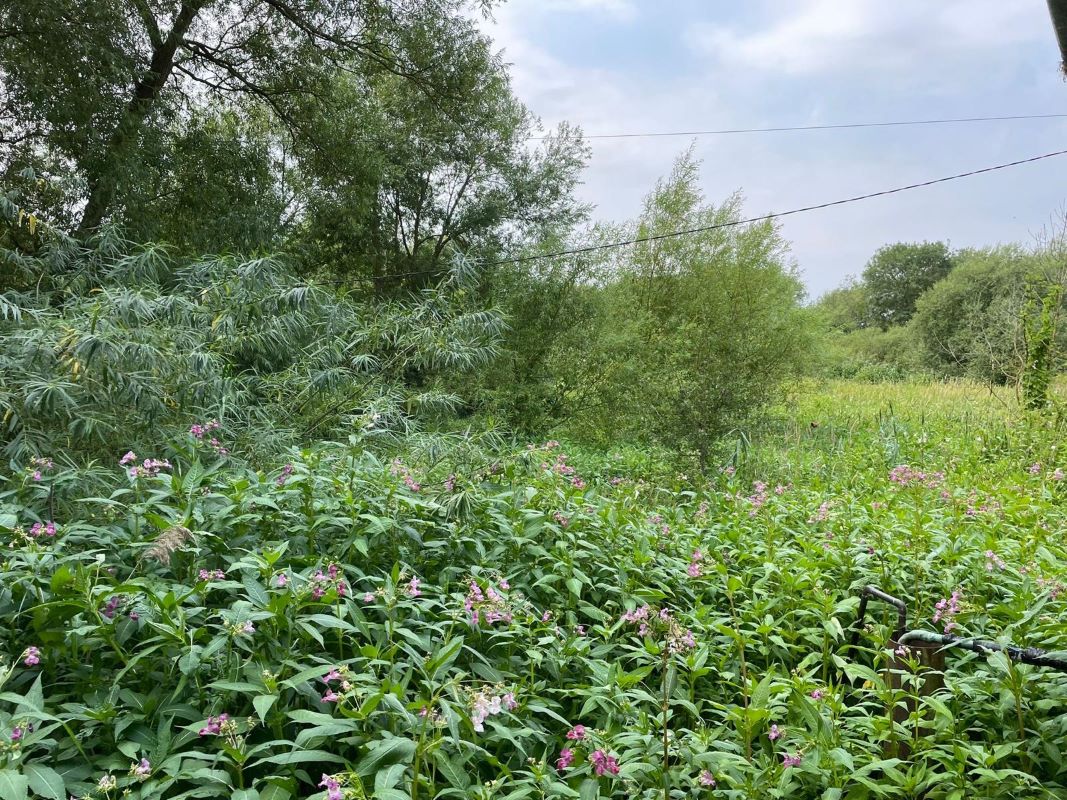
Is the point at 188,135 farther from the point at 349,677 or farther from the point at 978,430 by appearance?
the point at 978,430

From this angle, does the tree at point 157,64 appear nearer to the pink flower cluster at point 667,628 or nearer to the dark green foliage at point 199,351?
the dark green foliage at point 199,351

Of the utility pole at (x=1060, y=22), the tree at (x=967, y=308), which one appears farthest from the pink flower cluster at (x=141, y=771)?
the tree at (x=967, y=308)

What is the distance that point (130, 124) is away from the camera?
229 inches

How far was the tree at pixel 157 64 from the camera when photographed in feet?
17.6

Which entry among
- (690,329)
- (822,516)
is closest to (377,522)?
(822,516)

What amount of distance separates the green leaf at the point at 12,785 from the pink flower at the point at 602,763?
0.88m

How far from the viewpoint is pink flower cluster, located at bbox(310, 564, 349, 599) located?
144 centimetres

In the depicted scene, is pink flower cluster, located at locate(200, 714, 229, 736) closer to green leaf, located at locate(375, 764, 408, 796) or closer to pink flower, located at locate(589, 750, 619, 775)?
green leaf, located at locate(375, 764, 408, 796)

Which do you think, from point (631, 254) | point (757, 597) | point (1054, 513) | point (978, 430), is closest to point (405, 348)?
point (757, 597)

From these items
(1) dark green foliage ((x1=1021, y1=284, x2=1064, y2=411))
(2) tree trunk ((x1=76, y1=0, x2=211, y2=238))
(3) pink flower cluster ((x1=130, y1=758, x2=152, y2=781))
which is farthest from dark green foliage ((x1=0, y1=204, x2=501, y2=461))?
(1) dark green foliage ((x1=1021, y1=284, x2=1064, y2=411))

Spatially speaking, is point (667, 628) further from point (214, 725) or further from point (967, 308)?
A: point (967, 308)

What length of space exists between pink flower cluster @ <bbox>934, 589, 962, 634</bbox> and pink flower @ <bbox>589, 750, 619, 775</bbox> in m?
1.12

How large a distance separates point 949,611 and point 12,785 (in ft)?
6.99

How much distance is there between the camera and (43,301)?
3.57 meters
